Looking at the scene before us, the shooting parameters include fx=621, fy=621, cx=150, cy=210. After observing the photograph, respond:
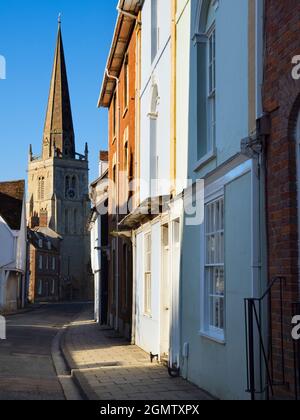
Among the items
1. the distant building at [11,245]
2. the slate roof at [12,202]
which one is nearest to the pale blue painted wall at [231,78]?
the distant building at [11,245]

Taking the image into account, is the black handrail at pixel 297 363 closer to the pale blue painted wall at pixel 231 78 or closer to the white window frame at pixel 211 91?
the pale blue painted wall at pixel 231 78

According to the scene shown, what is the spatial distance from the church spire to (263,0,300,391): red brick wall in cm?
11587

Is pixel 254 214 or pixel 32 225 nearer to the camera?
pixel 254 214

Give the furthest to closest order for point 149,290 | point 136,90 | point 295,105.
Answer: point 136,90 < point 149,290 < point 295,105

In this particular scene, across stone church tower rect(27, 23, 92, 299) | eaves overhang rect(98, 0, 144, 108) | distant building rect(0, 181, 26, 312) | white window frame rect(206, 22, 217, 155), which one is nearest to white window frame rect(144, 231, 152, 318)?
white window frame rect(206, 22, 217, 155)

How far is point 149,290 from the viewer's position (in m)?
14.6

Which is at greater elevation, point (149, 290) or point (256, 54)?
point (256, 54)

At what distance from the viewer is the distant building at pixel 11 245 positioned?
1602 inches

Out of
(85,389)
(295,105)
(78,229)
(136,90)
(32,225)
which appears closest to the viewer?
(295,105)

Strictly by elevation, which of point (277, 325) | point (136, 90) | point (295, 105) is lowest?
point (277, 325)

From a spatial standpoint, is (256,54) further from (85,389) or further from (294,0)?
(85,389)

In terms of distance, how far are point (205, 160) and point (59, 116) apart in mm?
116277
